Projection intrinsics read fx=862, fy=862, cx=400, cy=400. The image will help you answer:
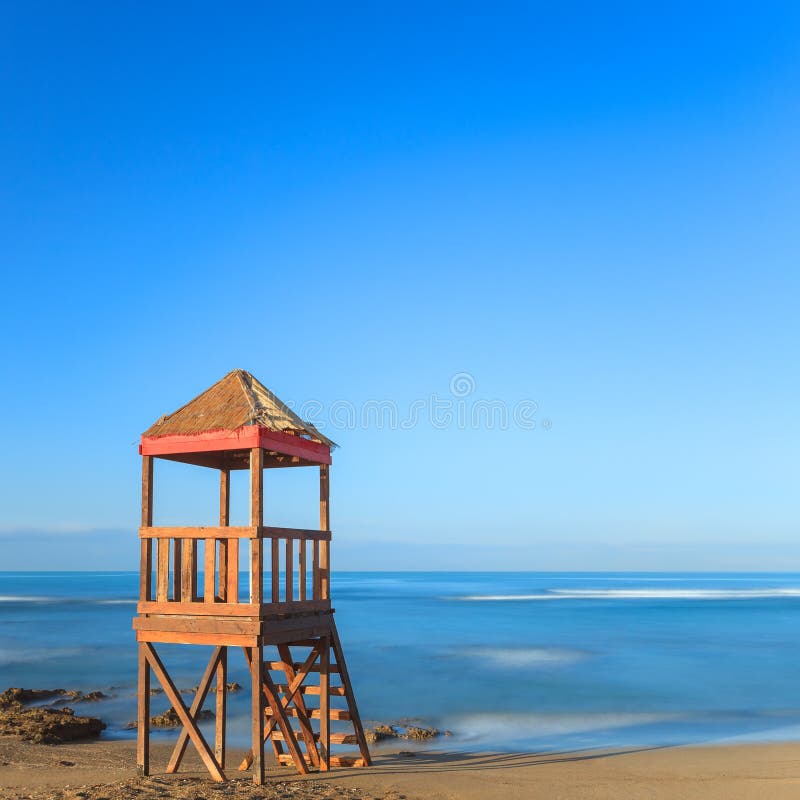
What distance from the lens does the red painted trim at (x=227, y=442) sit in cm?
997

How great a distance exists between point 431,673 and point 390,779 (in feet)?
49.3

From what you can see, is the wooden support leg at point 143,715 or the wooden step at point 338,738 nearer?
the wooden support leg at point 143,715

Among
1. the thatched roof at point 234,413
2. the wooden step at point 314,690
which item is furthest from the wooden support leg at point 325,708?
the thatched roof at point 234,413

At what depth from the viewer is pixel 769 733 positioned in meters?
16.7

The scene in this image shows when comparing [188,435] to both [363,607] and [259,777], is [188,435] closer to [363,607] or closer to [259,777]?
[259,777]

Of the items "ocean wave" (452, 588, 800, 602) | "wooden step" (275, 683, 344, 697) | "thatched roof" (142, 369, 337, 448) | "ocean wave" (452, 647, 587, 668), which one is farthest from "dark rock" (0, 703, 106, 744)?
"ocean wave" (452, 588, 800, 602)

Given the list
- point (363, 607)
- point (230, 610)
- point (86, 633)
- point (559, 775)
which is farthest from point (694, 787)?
point (363, 607)

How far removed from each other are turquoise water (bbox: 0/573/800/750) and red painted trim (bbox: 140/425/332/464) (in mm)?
7083

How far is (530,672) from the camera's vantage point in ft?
84.7

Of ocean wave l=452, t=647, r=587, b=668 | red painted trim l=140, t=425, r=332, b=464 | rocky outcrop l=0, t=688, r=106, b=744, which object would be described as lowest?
ocean wave l=452, t=647, r=587, b=668

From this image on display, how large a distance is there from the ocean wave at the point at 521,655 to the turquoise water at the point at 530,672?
0.07 m

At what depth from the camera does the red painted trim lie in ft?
32.7

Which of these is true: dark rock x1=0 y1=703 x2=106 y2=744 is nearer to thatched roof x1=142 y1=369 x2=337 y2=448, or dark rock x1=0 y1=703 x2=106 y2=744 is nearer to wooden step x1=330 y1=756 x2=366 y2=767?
wooden step x1=330 y1=756 x2=366 y2=767

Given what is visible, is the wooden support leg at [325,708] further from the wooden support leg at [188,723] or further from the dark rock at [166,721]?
the dark rock at [166,721]
